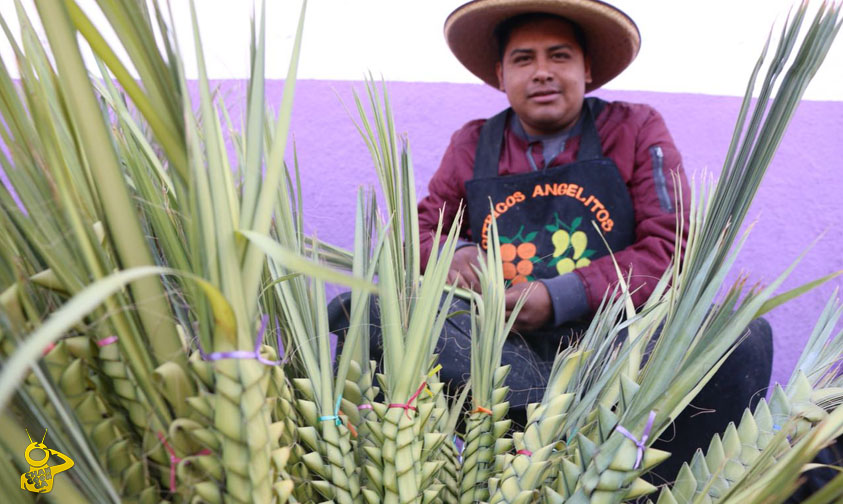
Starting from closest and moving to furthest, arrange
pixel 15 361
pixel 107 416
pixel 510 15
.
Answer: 1. pixel 15 361
2. pixel 107 416
3. pixel 510 15

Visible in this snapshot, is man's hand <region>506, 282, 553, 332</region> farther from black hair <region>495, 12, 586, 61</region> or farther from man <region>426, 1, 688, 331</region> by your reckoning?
black hair <region>495, 12, 586, 61</region>

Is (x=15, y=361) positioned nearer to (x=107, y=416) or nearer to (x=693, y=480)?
(x=107, y=416)

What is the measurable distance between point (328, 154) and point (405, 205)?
1232 mm

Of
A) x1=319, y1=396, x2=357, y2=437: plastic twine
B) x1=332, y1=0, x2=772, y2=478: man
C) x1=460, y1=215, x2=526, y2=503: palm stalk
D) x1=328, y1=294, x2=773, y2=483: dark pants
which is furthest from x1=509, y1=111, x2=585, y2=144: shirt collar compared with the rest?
x1=319, y1=396, x2=357, y2=437: plastic twine

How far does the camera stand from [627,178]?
124 centimetres

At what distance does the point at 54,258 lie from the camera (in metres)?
0.25

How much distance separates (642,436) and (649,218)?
93 cm

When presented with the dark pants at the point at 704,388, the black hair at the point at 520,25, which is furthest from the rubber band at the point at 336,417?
the black hair at the point at 520,25

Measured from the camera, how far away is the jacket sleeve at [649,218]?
1063mm

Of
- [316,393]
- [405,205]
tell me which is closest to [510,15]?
[405,205]

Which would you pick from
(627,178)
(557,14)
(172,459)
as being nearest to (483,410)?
(172,459)

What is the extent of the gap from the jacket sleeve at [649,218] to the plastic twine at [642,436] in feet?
2.38

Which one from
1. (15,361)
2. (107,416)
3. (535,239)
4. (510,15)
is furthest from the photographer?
(510,15)

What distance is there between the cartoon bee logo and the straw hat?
1.16 meters
